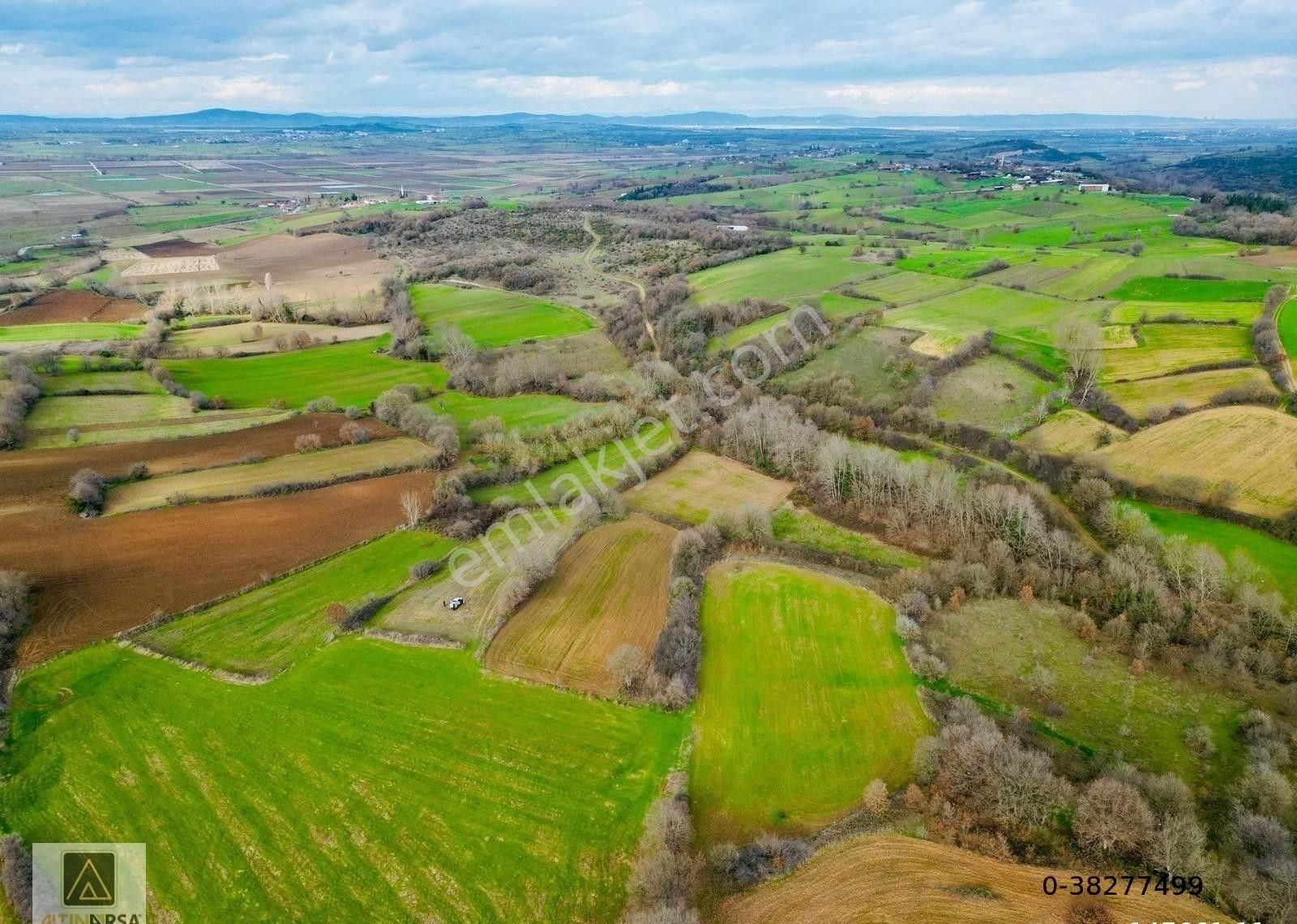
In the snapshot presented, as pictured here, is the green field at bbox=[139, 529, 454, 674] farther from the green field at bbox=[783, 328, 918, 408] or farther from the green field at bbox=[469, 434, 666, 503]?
the green field at bbox=[783, 328, 918, 408]

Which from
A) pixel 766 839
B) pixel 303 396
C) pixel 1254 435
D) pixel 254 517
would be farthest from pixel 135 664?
pixel 1254 435

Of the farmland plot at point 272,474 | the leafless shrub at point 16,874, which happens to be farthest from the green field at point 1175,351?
the leafless shrub at point 16,874

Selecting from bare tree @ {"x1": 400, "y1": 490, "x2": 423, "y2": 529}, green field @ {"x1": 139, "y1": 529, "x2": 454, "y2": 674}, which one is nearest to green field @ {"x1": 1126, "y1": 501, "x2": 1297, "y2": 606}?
green field @ {"x1": 139, "y1": 529, "x2": 454, "y2": 674}

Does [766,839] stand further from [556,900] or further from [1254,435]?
[1254,435]

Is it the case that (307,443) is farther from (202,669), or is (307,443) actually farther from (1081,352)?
(1081,352)

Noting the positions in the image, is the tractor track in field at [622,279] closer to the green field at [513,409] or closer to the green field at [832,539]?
the green field at [513,409]
